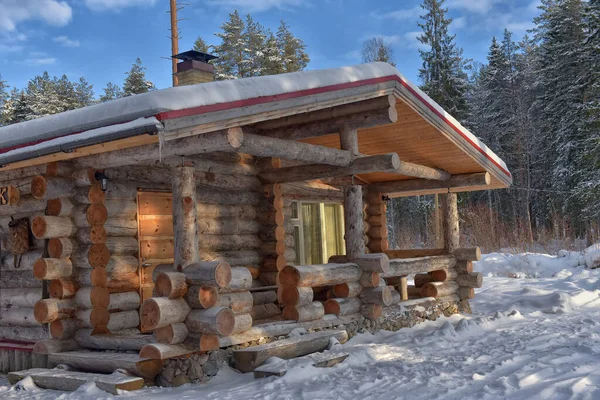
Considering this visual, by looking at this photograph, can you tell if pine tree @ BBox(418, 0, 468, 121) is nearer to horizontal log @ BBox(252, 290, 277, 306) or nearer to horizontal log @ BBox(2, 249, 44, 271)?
horizontal log @ BBox(252, 290, 277, 306)

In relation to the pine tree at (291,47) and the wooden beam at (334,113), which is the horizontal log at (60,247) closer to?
the wooden beam at (334,113)

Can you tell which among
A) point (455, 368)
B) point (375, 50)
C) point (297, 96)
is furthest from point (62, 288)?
point (375, 50)

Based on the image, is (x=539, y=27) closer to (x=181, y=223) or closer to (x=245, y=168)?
(x=245, y=168)

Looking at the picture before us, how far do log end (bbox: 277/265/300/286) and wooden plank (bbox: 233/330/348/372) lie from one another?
78cm

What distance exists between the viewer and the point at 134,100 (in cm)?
651

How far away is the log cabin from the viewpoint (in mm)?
6844

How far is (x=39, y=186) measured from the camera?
317 inches

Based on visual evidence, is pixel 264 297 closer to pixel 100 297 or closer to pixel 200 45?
pixel 100 297

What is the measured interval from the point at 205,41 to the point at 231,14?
273 centimetres

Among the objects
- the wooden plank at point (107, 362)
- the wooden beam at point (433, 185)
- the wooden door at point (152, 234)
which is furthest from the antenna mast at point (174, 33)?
the wooden plank at point (107, 362)

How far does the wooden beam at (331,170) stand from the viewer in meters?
8.91

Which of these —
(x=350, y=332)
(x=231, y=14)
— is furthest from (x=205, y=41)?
(x=350, y=332)

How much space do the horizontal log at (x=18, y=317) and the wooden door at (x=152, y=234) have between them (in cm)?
153

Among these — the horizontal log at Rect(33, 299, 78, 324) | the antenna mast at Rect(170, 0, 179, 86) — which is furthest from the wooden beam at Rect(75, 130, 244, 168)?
the antenna mast at Rect(170, 0, 179, 86)
